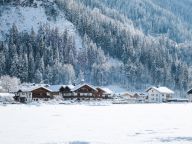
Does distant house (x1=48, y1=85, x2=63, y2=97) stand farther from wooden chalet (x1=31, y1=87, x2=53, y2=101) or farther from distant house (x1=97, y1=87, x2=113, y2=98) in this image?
distant house (x1=97, y1=87, x2=113, y2=98)

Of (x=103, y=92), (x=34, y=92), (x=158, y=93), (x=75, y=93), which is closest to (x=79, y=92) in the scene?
(x=75, y=93)

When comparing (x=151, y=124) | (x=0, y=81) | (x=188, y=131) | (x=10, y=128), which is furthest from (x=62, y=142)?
(x=0, y=81)

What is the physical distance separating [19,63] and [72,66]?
97.8ft

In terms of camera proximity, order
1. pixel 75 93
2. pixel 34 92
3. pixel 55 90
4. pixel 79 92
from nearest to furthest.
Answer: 1. pixel 34 92
2. pixel 79 92
3. pixel 75 93
4. pixel 55 90

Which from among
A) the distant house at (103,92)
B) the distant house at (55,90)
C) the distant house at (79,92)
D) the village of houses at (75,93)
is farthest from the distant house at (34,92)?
the distant house at (103,92)

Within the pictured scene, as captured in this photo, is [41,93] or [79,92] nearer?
[41,93]

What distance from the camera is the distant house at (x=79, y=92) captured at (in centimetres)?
13825

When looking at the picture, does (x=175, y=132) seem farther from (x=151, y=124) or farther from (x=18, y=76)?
(x=18, y=76)

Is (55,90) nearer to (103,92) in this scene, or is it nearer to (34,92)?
(34,92)

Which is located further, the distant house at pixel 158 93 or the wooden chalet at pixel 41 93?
the distant house at pixel 158 93

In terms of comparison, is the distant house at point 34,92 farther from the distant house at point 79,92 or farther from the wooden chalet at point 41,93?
the distant house at point 79,92

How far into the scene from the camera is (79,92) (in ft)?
456

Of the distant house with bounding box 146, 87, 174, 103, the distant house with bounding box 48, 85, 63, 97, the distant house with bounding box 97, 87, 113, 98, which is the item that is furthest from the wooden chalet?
the distant house with bounding box 146, 87, 174, 103

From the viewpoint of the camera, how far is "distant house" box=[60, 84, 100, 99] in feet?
454
